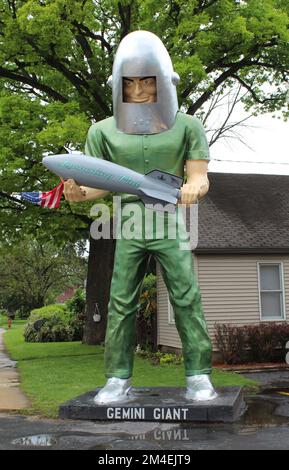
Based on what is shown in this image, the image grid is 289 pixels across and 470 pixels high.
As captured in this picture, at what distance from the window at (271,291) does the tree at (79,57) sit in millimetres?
4473

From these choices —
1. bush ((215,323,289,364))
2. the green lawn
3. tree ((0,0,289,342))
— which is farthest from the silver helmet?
bush ((215,323,289,364))

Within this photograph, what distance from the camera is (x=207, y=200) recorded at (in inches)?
609

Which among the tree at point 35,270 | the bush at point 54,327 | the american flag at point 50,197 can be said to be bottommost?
the bush at point 54,327

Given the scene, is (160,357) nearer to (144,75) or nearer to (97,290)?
(97,290)

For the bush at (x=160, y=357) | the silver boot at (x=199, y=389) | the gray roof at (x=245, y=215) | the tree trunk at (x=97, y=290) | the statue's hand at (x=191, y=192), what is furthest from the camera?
the tree trunk at (x=97, y=290)

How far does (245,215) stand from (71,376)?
652 centimetres

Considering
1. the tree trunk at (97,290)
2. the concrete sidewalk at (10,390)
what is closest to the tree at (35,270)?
the tree trunk at (97,290)

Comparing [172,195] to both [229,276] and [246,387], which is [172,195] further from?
[229,276]

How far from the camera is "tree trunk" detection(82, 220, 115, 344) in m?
16.3

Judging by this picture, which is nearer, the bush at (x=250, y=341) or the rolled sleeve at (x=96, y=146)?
the rolled sleeve at (x=96, y=146)

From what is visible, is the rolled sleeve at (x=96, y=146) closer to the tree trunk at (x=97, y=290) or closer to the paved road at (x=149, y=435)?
the paved road at (x=149, y=435)

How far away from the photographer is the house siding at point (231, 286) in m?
13.1

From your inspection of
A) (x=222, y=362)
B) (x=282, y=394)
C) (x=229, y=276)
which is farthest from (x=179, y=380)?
(x=229, y=276)

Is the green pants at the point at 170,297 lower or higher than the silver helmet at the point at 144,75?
lower
